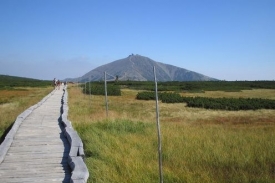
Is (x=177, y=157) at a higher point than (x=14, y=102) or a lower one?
lower

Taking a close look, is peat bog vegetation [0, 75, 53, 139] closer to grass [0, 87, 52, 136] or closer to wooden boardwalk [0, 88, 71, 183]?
grass [0, 87, 52, 136]

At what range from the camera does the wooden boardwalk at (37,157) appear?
628cm

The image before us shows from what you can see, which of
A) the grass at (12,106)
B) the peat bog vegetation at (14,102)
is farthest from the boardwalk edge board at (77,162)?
the grass at (12,106)

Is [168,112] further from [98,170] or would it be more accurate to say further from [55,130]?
[98,170]

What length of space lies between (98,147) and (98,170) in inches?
74.7

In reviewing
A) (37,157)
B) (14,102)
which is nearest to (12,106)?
(14,102)

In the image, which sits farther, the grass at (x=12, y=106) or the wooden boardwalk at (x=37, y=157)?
the grass at (x=12, y=106)

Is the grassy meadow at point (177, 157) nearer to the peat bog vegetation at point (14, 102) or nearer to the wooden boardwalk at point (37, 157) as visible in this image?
the wooden boardwalk at point (37, 157)

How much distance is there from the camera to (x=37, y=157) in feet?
25.1

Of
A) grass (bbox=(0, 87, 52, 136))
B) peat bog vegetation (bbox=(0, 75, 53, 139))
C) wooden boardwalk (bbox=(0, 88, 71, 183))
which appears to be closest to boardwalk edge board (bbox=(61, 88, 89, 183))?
wooden boardwalk (bbox=(0, 88, 71, 183))

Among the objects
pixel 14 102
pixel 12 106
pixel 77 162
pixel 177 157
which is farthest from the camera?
pixel 14 102

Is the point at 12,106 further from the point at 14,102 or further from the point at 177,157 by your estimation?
the point at 177,157

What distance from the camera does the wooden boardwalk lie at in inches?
247

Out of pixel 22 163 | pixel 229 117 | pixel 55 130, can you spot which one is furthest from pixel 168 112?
pixel 22 163
